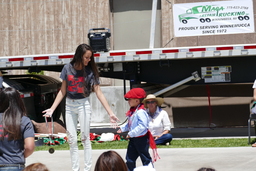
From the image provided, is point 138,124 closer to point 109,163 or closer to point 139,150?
point 139,150

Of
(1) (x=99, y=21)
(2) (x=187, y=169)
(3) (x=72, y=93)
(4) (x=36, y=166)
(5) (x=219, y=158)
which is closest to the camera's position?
(4) (x=36, y=166)

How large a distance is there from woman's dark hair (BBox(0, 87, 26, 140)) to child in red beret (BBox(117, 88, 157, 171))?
1876mm

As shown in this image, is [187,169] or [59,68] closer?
[187,169]

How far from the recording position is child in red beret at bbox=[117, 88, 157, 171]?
19.4 feet

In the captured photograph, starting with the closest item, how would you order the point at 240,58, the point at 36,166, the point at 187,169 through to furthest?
the point at 36,166 → the point at 187,169 → the point at 240,58

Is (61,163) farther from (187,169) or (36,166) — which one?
(36,166)

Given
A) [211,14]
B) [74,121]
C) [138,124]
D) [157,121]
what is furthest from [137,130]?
[211,14]

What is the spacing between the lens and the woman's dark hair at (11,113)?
4.24 m

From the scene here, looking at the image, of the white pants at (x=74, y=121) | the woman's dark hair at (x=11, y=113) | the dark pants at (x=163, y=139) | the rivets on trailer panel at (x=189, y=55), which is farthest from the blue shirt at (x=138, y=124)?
the rivets on trailer panel at (x=189, y=55)

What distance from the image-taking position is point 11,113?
4.30 m

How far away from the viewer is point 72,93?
649 centimetres

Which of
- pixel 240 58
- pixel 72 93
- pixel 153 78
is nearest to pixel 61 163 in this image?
pixel 72 93

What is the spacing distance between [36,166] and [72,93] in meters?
3.16

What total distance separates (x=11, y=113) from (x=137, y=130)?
1.95 meters
